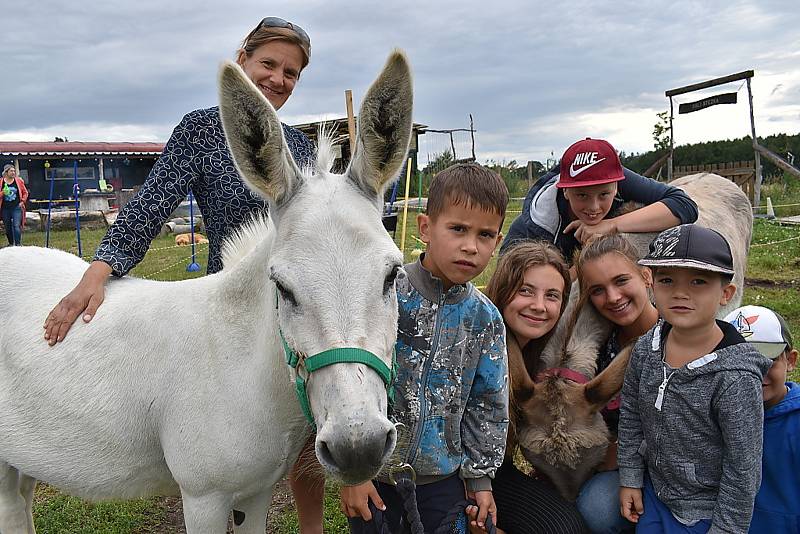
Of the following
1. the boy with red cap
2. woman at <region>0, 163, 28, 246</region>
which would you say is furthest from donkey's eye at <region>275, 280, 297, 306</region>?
woman at <region>0, 163, 28, 246</region>

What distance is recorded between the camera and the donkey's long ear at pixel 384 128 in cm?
195

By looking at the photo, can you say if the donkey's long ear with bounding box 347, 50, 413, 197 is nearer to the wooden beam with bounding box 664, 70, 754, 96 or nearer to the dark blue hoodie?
the dark blue hoodie

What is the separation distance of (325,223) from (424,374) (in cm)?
81

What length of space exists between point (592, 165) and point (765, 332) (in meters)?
1.22

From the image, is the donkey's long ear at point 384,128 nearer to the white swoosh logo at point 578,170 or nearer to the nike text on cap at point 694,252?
the nike text on cap at point 694,252

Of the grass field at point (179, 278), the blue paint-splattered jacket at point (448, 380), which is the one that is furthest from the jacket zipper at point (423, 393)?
the grass field at point (179, 278)

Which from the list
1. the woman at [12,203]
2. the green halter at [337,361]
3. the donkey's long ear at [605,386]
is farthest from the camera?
the woman at [12,203]

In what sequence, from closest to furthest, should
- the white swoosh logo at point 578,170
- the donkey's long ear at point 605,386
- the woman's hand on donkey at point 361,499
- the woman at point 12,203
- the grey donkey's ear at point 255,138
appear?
the grey donkey's ear at point 255,138, the woman's hand on donkey at point 361,499, the donkey's long ear at point 605,386, the white swoosh logo at point 578,170, the woman at point 12,203

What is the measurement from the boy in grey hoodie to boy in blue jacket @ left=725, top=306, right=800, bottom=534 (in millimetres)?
225

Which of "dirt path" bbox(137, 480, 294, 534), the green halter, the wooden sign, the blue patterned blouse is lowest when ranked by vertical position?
"dirt path" bbox(137, 480, 294, 534)

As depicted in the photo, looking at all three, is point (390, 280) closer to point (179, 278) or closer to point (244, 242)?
point (244, 242)

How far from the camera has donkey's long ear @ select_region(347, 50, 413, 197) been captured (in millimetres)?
1949

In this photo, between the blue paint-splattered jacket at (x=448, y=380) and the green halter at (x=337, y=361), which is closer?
the green halter at (x=337, y=361)

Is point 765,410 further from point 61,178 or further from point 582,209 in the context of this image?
point 61,178
